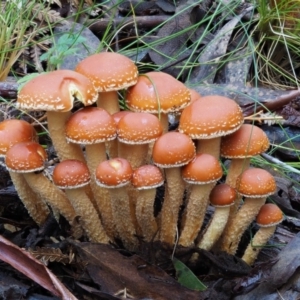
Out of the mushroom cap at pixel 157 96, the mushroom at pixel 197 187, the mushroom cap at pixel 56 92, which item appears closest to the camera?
the mushroom cap at pixel 56 92

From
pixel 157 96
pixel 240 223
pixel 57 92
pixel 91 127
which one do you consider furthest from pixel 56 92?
pixel 240 223

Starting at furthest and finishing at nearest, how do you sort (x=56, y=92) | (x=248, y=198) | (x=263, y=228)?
(x=263, y=228) < (x=248, y=198) < (x=56, y=92)

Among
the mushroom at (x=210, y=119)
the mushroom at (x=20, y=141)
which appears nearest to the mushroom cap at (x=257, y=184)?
the mushroom at (x=210, y=119)

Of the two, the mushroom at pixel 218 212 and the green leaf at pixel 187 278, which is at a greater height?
the mushroom at pixel 218 212

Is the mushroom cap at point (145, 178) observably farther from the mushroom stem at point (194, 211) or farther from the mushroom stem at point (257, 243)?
the mushroom stem at point (257, 243)

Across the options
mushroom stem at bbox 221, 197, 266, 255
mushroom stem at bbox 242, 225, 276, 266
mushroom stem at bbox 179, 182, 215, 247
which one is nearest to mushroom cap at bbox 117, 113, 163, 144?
mushroom stem at bbox 179, 182, 215, 247

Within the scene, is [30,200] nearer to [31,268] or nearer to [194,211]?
[31,268]

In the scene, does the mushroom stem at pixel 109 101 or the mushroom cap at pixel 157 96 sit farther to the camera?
the mushroom stem at pixel 109 101

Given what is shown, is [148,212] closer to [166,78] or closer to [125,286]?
[125,286]
